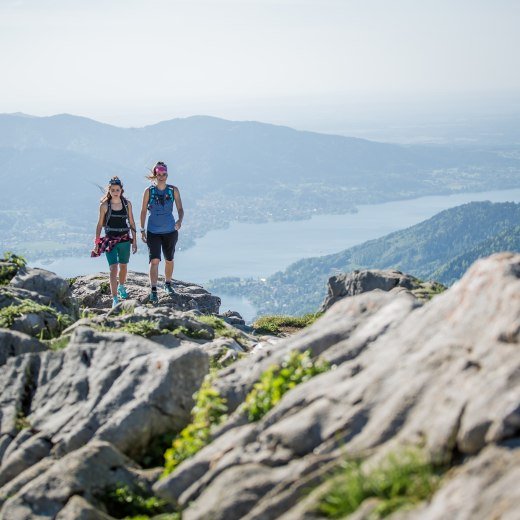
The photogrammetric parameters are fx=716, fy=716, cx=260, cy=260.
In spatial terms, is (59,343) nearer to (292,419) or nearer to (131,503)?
(131,503)

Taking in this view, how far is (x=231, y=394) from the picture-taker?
34.2 ft

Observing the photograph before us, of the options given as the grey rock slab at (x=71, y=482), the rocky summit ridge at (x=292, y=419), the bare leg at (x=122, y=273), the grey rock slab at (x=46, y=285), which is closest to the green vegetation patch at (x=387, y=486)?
the rocky summit ridge at (x=292, y=419)

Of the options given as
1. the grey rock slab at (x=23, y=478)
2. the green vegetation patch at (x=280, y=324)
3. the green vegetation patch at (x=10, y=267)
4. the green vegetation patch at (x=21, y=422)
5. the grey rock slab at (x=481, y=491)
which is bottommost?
the green vegetation patch at (x=280, y=324)

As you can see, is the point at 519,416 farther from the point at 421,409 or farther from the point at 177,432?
the point at 177,432

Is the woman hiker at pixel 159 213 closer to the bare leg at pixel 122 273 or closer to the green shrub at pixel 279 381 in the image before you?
the bare leg at pixel 122 273

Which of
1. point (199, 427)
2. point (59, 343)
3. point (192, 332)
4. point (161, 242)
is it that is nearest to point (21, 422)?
point (59, 343)

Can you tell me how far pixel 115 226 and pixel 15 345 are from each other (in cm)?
709

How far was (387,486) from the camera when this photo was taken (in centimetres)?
662

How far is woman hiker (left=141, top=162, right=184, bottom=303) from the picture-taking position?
20.0 meters

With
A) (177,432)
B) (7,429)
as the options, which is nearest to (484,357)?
(177,432)

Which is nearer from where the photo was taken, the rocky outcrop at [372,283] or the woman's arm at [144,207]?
the rocky outcrop at [372,283]

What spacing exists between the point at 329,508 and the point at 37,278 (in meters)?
14.9

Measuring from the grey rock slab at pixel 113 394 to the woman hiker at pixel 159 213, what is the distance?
8.19 m

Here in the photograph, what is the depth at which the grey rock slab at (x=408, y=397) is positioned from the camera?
6.89m
